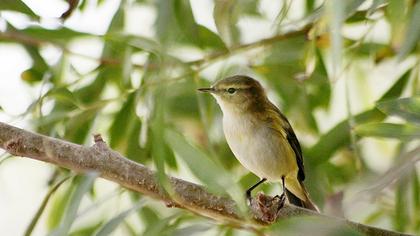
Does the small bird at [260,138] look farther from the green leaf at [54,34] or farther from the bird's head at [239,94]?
the green leaf at [54,34]

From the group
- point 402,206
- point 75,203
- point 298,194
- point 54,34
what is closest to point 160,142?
point 75,203

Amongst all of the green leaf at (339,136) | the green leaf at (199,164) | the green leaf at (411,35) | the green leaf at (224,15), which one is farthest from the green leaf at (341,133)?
the green leaf at (199,164)

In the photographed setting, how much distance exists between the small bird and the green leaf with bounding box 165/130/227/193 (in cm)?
80

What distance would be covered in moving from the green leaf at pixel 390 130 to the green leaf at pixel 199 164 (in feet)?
1.20

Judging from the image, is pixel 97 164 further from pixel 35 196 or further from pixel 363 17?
pixel 35 196

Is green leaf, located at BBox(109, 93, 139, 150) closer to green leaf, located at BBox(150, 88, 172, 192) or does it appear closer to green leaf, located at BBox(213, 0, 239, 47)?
green leaf, located at BBox(213, 0, 239, 47)

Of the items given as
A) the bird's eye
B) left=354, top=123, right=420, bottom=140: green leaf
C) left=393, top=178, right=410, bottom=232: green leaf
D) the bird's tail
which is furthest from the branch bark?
the bird's eye

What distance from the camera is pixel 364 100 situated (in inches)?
117

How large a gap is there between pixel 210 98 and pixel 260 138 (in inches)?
10.9

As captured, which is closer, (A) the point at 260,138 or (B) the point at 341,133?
(B) the point at 341,133

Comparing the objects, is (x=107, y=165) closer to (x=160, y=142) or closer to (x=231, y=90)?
(x=160, y=142)

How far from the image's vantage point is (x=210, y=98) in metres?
2.87

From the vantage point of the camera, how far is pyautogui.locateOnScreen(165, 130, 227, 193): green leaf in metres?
1.66

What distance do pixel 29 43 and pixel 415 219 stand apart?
3.65ft
